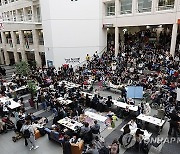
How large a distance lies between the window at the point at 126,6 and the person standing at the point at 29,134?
1720 cm

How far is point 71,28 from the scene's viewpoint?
2128 cm

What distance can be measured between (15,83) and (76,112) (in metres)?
9.18

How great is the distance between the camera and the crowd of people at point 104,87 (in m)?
8.62

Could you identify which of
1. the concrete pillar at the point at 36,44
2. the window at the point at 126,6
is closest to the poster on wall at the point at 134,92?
the window at the point at 126,6

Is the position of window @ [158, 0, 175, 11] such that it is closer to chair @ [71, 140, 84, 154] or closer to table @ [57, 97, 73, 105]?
table @ [57, 97, 73, 105]

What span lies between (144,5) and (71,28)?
27.8 ft

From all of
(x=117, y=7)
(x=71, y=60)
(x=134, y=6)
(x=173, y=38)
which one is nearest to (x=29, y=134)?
(x=71, y=60)

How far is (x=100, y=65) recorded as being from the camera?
2017 centimetres

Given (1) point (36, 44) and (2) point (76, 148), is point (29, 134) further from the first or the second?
(1) point (36, 44)

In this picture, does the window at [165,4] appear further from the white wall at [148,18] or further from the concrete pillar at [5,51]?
the concrete pillar at [5,51]

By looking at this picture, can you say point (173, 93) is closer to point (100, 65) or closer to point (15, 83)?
point (100, 65)

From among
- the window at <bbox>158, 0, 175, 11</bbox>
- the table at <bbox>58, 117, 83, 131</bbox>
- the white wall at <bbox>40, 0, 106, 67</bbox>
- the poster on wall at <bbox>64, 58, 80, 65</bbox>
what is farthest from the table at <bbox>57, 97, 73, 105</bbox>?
the window at <bbox>158, 0, 175, 11</bbox>

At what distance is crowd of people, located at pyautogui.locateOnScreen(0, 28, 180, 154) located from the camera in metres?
8.62

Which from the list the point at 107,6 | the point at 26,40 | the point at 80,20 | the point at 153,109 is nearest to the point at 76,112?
the point at 153,109
